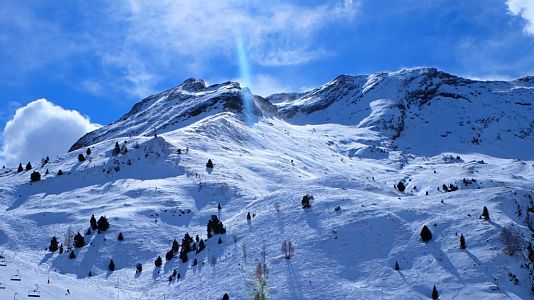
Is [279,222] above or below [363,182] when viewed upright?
below

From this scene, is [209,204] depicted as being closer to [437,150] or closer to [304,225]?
[304,225]

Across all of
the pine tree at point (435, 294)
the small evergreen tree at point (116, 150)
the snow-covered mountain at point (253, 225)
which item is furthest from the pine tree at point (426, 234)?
the small evergreen tree at point (116, 150)

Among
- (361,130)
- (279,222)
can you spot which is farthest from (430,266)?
(361,130)

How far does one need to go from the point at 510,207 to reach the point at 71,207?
171ft

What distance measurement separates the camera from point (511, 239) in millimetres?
43125

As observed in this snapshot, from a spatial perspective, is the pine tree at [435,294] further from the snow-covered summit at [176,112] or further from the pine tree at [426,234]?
the snow-covered summit at [176,112]

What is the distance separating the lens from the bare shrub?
41.8 metres

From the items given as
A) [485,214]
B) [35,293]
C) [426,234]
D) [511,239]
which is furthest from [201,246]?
[511,239]

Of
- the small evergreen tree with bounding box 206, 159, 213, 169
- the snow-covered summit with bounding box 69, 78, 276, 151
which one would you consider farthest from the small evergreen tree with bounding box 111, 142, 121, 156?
the snow-covered summit with bounding box 69, 78, 276, 151

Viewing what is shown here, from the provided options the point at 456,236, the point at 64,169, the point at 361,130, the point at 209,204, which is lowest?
the point at 456,236

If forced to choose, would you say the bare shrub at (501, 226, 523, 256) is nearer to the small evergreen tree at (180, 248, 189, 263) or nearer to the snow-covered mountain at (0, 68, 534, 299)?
the snow-covered mountain at (0, 68, 534, 299)

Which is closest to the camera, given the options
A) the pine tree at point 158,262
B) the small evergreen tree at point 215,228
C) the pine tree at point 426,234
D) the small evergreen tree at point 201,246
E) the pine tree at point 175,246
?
the pine tree at point 426,234

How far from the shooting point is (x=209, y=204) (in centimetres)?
7312

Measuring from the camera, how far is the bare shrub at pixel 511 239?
137 ft
